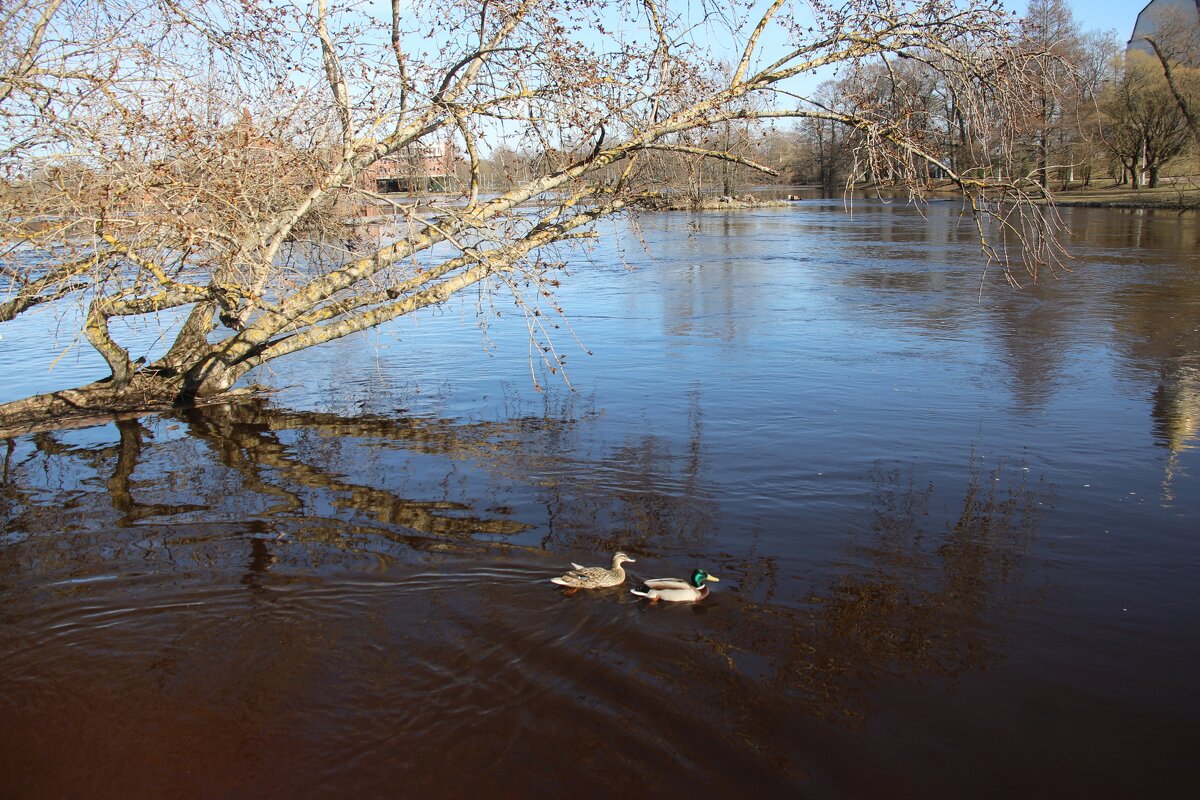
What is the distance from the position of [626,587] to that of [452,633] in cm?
135

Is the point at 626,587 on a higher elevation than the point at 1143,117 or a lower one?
lower

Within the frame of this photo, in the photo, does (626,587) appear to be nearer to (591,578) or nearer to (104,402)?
(591,578)

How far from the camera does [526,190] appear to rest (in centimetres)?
1145

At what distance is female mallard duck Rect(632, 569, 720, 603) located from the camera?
619 cm

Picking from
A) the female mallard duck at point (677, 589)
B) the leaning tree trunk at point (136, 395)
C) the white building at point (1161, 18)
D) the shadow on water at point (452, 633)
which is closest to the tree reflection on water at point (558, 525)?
the shadow on water at point (452, 633)

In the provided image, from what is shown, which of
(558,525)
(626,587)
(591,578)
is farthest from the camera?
(558,525)

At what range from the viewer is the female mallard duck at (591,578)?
249 inches

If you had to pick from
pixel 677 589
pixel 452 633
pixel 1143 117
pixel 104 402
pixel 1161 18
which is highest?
pixel 1161 18

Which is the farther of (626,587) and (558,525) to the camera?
(558,525)

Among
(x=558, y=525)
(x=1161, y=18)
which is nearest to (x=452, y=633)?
(x=558, y=525)

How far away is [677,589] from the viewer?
244 inches

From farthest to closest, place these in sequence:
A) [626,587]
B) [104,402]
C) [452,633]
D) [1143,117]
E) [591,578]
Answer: [1143,117] < [104,402] < [626,587] < [591,578] < [452,633]

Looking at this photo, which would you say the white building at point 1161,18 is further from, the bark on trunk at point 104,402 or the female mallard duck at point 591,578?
the female mallard duck at point 591,578

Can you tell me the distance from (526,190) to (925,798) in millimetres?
8851
